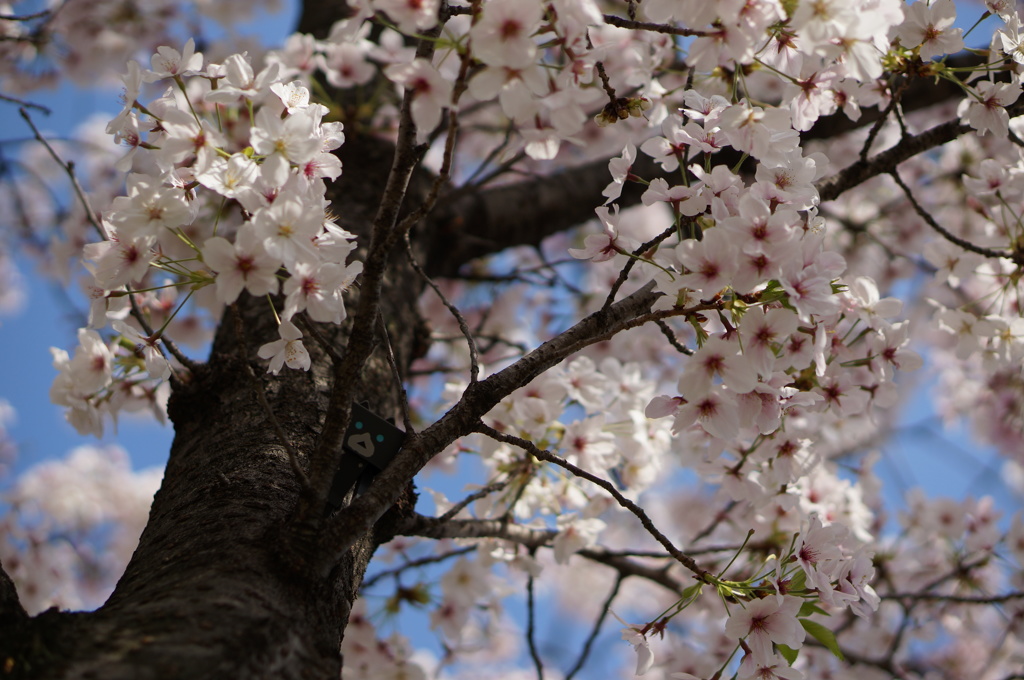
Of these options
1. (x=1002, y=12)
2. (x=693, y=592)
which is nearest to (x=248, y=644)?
(x=693, y=592)

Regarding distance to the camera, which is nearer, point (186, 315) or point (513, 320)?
point (186, 315)

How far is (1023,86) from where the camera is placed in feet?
4.74

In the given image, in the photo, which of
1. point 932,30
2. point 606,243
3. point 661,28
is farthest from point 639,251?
point 932,30

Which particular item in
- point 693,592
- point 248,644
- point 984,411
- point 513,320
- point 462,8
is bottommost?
point 248,644

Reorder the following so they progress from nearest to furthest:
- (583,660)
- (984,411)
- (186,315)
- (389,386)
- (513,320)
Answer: (389,386) → (583,660) → (186,315) → (513,320) → (984,411)

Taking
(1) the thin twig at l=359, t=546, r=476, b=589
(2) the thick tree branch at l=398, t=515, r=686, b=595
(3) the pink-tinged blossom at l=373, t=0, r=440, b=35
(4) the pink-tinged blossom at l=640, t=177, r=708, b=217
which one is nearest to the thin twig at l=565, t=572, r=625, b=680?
(2) the thick tree branch at l=398, t=515, r=686, b=595

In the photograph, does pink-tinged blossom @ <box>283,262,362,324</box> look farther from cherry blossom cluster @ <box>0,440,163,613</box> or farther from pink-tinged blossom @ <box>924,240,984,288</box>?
cherry blossom cluster @ <box>0,440,163,613</box>

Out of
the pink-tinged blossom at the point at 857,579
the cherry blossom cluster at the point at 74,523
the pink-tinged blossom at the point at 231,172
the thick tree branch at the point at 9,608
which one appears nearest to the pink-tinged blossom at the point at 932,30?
the pink-tinged blossom at the point at 857,579

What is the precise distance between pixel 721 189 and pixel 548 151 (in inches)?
9.9

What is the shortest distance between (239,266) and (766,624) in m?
0.88

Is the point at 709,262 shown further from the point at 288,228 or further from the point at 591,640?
the point at 591,640

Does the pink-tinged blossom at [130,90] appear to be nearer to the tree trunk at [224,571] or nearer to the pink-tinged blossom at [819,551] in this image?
the tree trunk at [224,571]

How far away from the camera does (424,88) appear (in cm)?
83

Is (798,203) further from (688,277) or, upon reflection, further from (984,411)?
(984,411)
